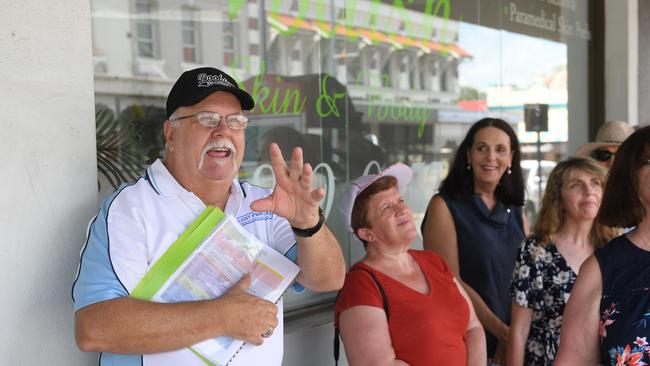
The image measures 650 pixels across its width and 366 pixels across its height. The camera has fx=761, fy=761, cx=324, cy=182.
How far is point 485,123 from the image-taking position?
12.0 ft

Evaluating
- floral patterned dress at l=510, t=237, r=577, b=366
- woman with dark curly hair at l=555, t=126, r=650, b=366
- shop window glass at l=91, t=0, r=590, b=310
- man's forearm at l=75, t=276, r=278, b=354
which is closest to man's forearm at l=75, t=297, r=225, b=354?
man's forearm at l=75, t=276, r=278, b=354

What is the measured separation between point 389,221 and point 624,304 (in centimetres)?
97

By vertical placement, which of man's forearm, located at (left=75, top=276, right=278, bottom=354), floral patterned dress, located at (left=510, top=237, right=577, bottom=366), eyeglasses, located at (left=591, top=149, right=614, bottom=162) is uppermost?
eyeglasses, located at (left=591, top=149, right=614, bottom=162)

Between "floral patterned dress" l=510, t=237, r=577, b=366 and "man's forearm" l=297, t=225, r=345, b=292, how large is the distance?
3.53 feet

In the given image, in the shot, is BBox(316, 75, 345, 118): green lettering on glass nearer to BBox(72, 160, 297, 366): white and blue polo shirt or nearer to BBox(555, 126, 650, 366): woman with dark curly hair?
BBox(72, 160, 297, 366): white and blue polo shirt

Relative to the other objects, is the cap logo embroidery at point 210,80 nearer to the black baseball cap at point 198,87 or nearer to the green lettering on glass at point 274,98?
the black baseball cap at point 198,87

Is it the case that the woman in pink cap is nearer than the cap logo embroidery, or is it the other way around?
the cap logo embroidery

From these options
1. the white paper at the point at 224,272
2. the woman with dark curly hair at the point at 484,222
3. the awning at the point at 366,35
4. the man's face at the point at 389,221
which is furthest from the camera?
the awning at the point at 366,35

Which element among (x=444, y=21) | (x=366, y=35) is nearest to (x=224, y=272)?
(x=366, y=35)

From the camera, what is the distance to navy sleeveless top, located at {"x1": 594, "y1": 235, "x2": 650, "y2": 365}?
210cm

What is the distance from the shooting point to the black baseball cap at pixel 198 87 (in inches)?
85.1

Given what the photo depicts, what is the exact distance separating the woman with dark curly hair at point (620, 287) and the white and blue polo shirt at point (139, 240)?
893 millimetres

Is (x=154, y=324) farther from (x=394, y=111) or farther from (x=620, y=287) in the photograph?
(x=394, y=111)

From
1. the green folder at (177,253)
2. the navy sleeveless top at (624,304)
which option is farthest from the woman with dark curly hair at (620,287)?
the green folder at (177,253)
